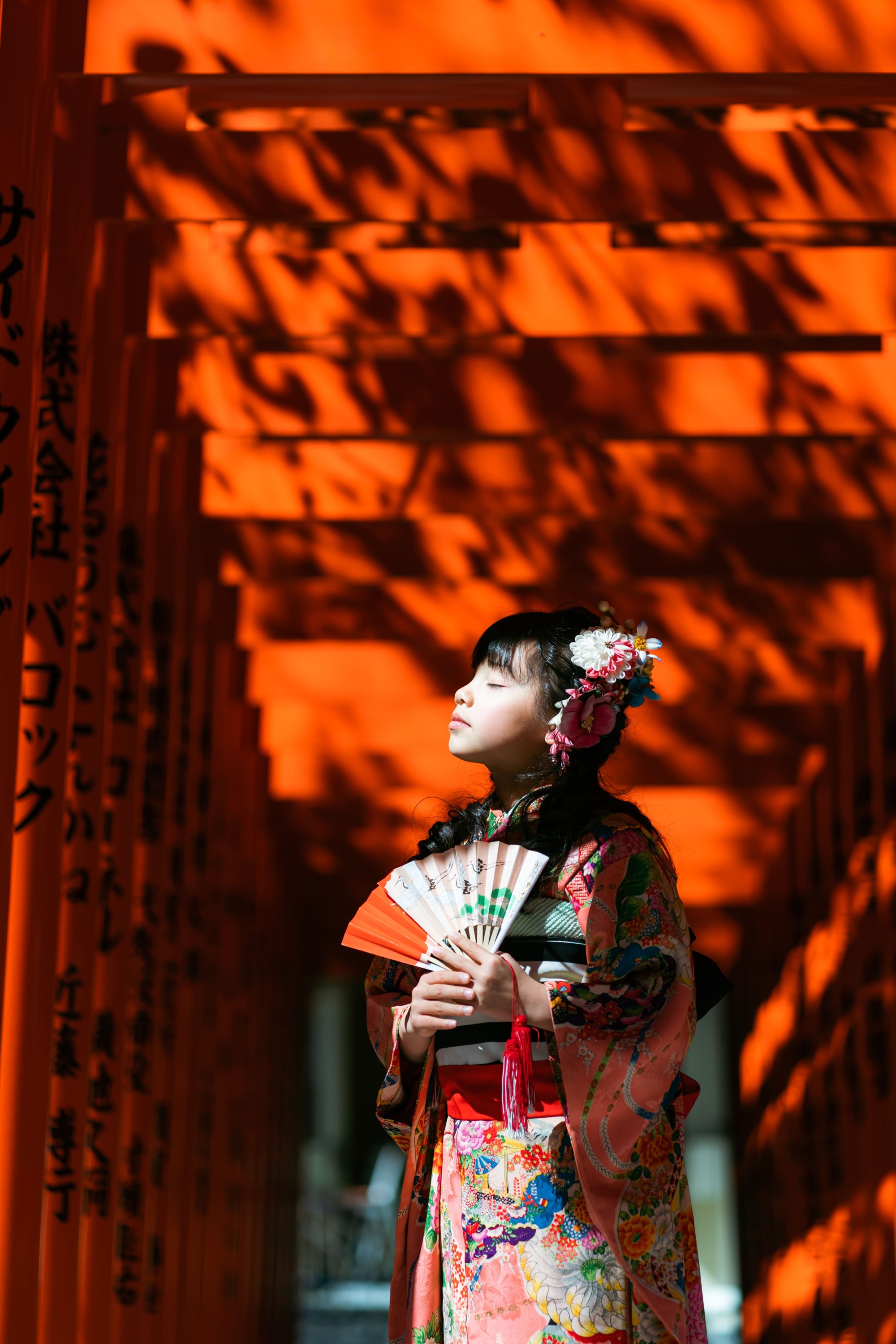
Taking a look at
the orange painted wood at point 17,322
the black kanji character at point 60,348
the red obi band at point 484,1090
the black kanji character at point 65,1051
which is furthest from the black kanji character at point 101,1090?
the red obi band at point 484,1090

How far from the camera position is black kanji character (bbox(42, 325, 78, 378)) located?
489 cm

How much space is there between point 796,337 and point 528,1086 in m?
4.68

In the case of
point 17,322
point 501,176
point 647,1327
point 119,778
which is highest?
point 501,176

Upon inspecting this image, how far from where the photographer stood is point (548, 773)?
3.43m

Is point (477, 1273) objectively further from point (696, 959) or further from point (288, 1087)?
point (288, 1087)

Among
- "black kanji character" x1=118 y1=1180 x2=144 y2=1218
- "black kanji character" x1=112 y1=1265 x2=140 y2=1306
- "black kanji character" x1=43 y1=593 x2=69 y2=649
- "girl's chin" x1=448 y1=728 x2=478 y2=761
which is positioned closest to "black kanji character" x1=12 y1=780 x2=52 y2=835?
"black kanji character" x1=43 y1=593 x2=69 y2=649

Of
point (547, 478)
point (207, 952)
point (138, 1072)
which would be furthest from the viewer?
point (207, 952)

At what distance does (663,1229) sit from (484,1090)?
42 centimetres

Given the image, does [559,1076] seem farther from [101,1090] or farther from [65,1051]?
[101,1090]

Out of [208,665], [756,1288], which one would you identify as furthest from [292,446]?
[756,1288]

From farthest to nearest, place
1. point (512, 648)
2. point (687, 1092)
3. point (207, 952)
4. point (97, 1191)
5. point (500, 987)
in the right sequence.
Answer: point (207, 952) < point (97, 1191) < point (512, 648) < point (687, 1092) < point (500, 987)

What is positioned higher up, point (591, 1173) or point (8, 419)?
point (8, 419)

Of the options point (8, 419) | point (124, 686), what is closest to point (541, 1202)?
point (8, 419)

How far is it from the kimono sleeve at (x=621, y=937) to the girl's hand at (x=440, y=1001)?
162 millimetres
